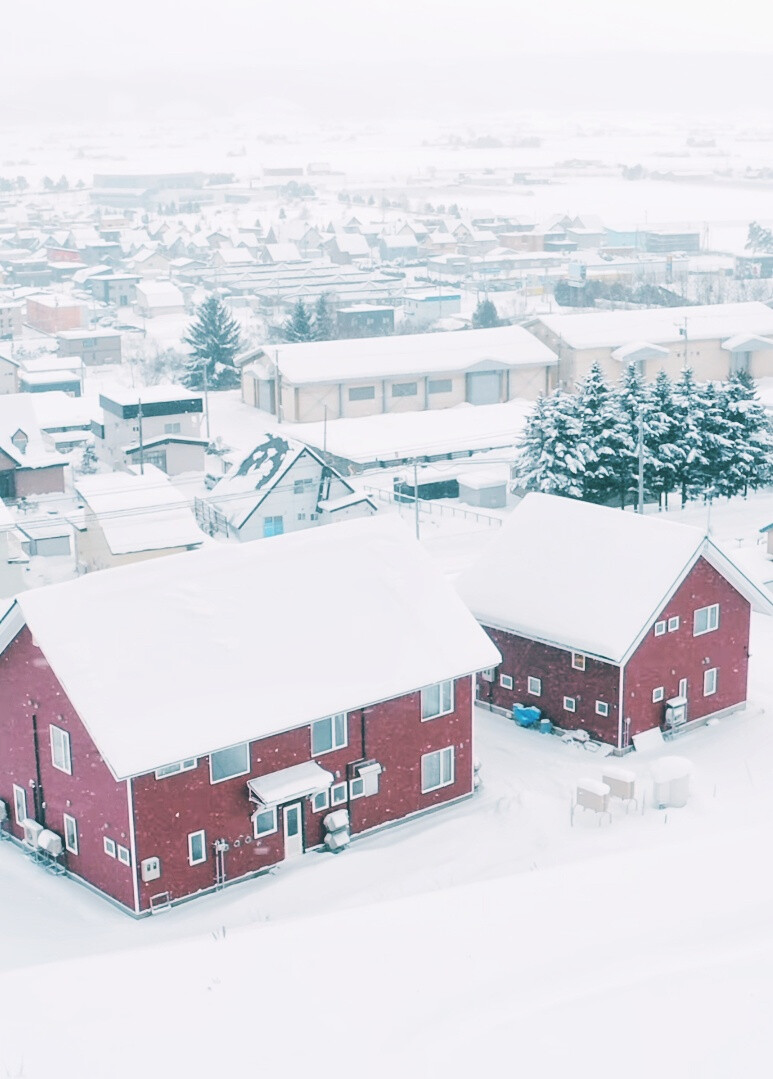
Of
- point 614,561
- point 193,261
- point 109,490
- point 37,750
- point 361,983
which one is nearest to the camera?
point 361,983

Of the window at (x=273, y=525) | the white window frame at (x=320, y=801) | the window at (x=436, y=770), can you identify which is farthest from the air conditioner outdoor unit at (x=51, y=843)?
the window at (x=273, y=525)

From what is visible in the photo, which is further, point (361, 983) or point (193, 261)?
point (193, 261)

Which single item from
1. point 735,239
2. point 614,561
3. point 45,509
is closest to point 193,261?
point 735,239

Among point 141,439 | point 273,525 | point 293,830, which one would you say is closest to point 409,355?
point 141,439

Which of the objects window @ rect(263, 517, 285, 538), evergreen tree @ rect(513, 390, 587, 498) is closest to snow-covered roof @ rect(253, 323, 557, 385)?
window @ rect(263, 517, 285, 538)

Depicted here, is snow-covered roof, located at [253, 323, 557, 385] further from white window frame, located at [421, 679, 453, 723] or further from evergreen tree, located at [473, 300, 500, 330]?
white window frame, located at [421, 679, 453, 723]

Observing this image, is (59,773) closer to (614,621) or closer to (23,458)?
(614,621)

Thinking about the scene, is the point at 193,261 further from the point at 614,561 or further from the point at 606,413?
the point at 614,561
